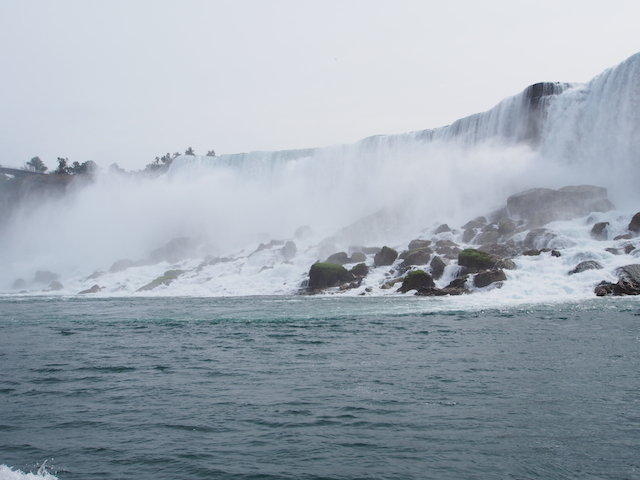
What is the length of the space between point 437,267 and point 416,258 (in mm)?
2127

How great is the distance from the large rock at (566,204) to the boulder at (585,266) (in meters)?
9.06

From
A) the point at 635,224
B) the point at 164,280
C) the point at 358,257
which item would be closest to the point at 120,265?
the point at 164,280

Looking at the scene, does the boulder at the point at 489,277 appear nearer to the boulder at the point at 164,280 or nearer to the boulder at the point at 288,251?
the boulder at the point at 288,251

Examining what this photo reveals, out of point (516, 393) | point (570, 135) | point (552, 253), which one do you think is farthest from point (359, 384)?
point (570, 135)

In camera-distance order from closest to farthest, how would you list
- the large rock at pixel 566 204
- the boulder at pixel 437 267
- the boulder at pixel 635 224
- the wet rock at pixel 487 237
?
the boulder at pixel 635 224 < the boulder at pixel 437 267 < the wet rock at pixel 487 237 < the large rock at pixel 566 204

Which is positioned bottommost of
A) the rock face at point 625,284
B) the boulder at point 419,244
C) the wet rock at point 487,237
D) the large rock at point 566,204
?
the rock face at point 625,284

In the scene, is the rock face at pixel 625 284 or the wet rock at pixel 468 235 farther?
the wet rock at pixel 468 235

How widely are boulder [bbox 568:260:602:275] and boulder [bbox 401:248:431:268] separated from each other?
23.6 ft

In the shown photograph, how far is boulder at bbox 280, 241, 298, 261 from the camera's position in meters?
35.1

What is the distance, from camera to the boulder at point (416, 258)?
83.6 ft

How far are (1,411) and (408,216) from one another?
35.1 m

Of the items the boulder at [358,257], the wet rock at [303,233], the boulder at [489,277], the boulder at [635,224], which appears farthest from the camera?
the wet rock at [303,233]

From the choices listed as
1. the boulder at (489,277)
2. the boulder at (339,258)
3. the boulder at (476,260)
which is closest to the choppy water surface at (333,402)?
the boulder at (489,277)

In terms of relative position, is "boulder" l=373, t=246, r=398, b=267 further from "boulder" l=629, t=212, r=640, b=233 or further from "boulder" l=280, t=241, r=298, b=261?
"boulder" l=629, t=212, r=640, b=233
